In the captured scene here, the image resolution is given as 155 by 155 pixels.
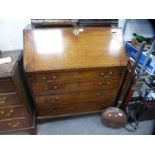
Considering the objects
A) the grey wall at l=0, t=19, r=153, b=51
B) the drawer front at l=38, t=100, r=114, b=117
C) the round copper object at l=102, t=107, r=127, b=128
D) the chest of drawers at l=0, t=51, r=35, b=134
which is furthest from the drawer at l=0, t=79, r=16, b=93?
the round copper object at l=102, t=107, r=127, b=128

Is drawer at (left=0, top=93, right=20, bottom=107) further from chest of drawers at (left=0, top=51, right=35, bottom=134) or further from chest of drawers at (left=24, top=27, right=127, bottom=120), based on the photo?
chest of drawers at (left=24, top=27, right=127, bottom=120)

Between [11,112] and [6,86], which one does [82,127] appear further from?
[6,86]

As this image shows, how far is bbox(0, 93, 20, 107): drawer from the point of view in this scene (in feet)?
4.39

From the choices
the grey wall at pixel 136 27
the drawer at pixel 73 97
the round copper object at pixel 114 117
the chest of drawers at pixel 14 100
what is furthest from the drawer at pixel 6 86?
the grey wall at pixel 136 27

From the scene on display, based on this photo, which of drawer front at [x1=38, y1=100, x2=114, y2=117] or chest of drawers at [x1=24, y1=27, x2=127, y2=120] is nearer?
chest of drawers at [x1=24, y1=27, x2=127, y2=120]

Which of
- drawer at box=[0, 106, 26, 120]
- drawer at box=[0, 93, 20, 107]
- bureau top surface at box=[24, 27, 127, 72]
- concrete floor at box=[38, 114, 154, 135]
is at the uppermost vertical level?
bureau top surface at box=[24, 27, 127, 72]

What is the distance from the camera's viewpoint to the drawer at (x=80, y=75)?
1.40 metres

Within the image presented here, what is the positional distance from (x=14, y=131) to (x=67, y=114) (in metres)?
0.60

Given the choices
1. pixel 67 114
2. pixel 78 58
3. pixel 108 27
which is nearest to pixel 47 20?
pixel 78 58

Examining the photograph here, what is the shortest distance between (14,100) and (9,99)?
0.14ft

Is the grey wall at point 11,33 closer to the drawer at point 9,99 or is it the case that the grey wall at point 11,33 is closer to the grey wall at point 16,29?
the grey wall at point 16,29

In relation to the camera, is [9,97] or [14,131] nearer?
[9,97]

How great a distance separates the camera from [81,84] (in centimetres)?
155
